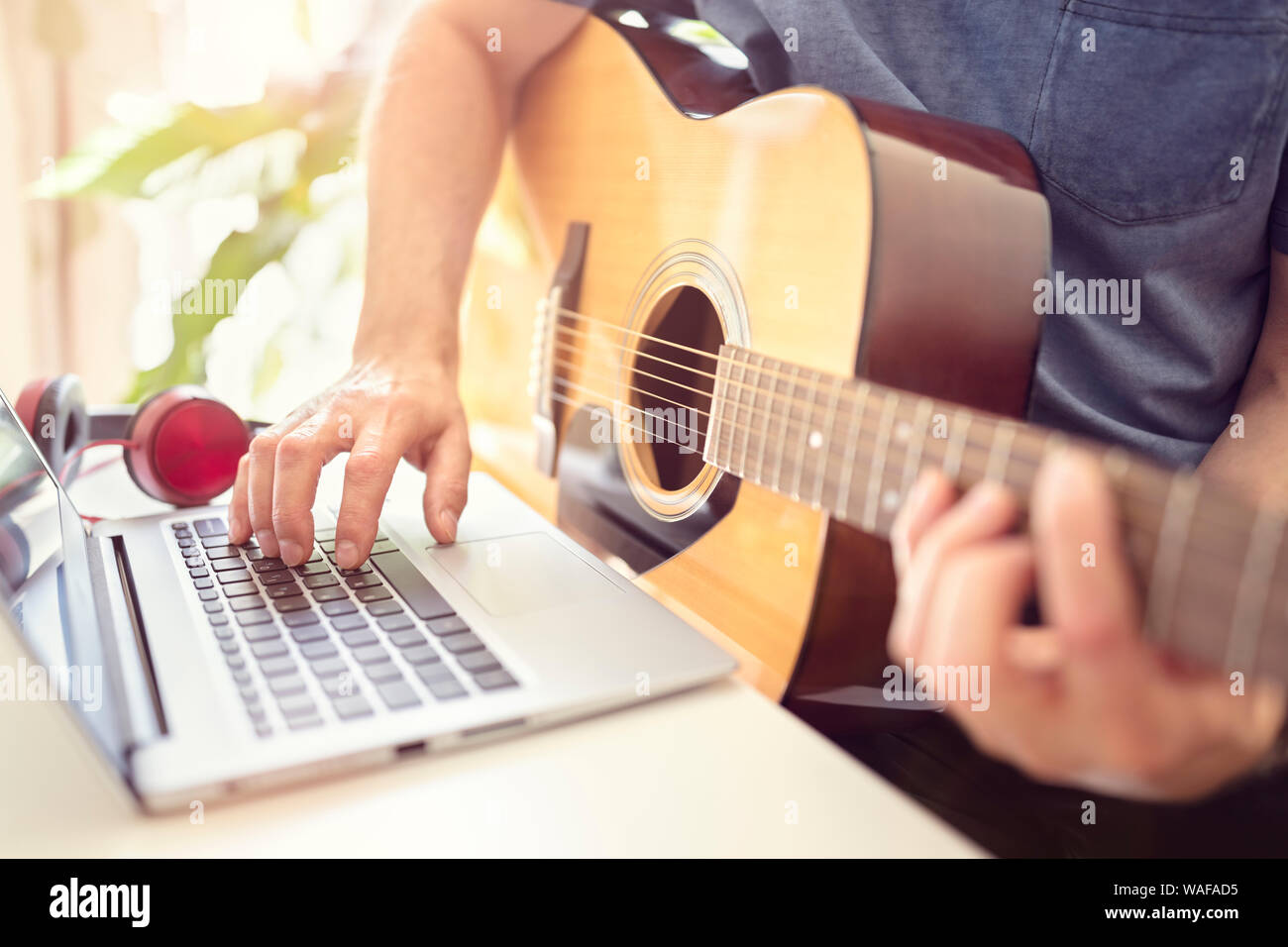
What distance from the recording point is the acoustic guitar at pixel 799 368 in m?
0.42

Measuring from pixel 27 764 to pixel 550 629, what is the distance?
12.3 inches

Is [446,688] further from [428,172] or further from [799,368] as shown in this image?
[428,172]

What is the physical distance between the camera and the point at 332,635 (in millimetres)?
565

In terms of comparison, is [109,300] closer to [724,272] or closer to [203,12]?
[203,12]

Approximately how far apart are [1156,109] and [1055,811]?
60 centimetres

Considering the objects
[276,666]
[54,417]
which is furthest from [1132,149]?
[54,417]

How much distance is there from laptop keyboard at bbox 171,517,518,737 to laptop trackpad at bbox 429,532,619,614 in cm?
3

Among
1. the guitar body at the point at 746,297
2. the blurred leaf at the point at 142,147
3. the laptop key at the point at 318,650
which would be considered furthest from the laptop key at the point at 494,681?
the blurred leaf at the point at 142,147

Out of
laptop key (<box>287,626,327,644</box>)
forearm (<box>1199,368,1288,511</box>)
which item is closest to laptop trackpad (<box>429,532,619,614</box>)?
laptop key (<box>287,626,327,644</box>)

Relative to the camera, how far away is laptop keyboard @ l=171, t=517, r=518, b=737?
49 centimetres

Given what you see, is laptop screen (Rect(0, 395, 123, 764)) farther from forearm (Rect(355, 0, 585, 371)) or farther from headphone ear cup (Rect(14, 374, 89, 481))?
forearm (Rect(355, 0, 585, 371))
